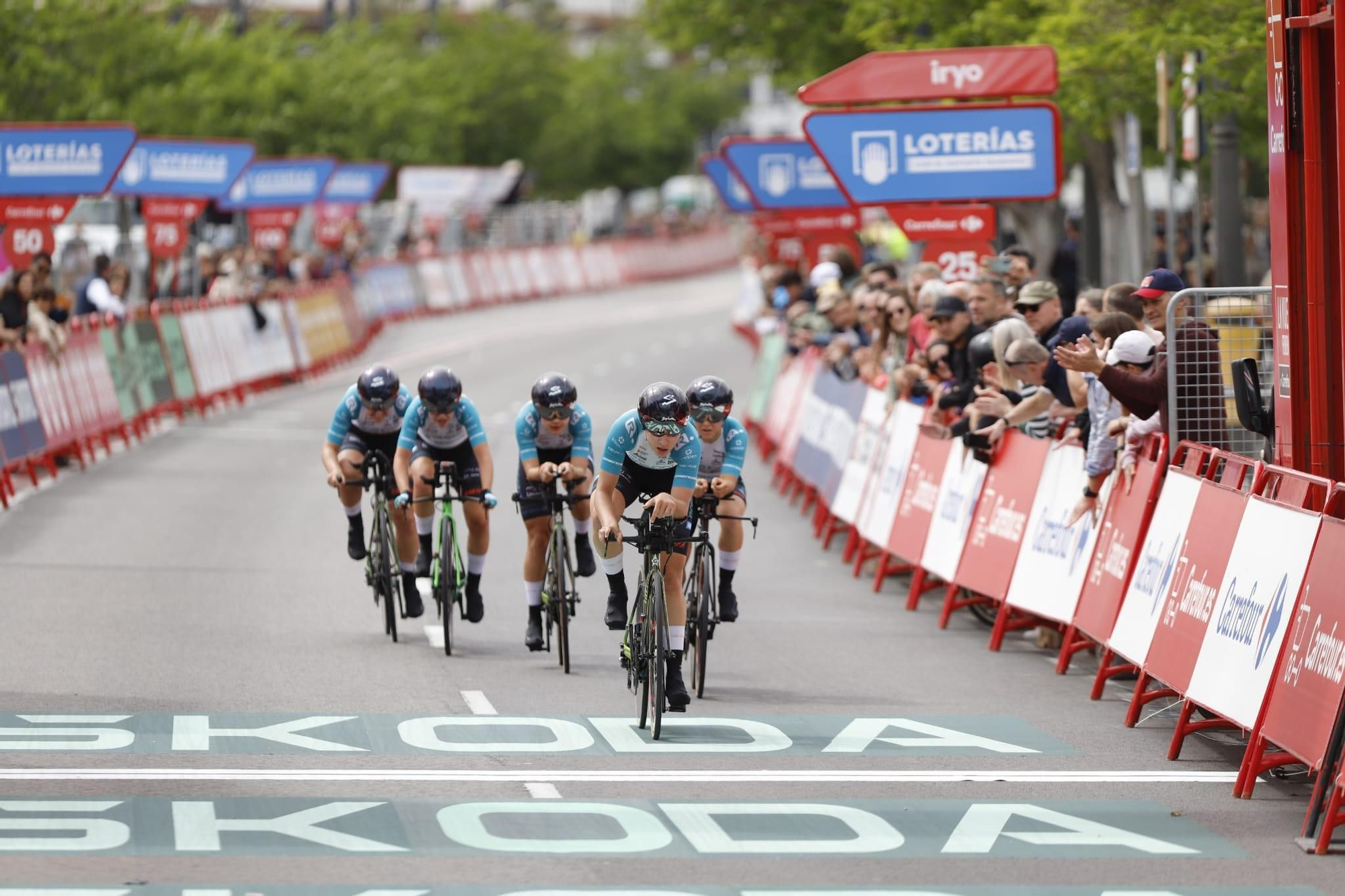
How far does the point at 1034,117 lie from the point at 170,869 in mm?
12702

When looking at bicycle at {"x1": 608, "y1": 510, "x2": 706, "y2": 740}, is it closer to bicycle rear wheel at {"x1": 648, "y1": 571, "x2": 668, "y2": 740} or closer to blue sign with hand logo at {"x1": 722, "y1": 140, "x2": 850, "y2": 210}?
bicycle rear wheel at {"x1": 648, "y1": 571, "x2": 668, "y2": 740}

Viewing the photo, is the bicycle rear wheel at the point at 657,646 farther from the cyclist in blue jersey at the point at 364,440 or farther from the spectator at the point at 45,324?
the spectator at the point at 45,324

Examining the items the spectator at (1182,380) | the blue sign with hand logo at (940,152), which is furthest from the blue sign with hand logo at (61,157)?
the spectator at (1182,380)

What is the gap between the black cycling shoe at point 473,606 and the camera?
47.0 feet

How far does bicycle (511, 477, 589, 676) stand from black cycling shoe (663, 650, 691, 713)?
174 centimetres

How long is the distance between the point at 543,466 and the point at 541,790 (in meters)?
3.39

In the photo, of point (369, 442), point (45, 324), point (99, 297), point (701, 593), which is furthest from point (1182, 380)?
point (99, 297)

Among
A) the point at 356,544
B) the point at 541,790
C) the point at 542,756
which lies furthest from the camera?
the point at 356,544

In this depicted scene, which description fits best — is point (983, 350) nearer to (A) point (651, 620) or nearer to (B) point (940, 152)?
(A) point (651, 620)

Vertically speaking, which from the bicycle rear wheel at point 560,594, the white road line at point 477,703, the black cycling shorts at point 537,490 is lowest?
the white road line at point 477,703

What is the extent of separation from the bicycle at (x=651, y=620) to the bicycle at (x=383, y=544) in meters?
3.16

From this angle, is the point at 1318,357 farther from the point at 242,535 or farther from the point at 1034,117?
the point at 242,535

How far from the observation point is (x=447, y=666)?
44.6 ft

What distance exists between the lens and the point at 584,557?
14086 millimetres
